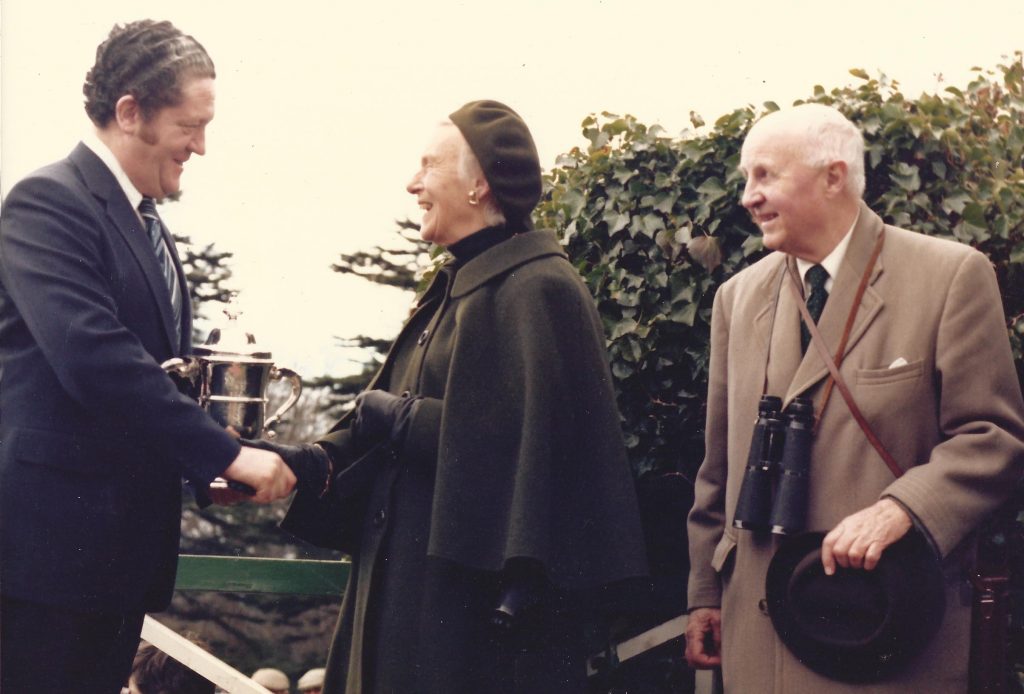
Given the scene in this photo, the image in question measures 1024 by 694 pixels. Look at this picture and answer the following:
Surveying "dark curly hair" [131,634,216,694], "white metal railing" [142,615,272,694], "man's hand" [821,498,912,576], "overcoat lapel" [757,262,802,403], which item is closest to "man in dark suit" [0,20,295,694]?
"white metal railing" [142,615,272,694]

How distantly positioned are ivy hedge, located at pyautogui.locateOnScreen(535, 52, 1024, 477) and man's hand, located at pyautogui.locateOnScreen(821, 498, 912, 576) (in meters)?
1.37

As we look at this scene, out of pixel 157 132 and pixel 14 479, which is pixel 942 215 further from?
pixel 14 479

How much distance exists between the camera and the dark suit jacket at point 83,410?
320 cm

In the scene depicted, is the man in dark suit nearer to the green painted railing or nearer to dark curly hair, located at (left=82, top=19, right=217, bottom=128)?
dark curly hair, located at (left=82, top=19, right=217, bottom=128)

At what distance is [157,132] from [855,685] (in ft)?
7.46

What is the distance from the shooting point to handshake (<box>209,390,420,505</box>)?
11.4 feet

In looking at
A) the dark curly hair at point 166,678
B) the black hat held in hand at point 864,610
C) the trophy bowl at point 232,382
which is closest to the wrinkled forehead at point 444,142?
the trophy bowl at point 232,382

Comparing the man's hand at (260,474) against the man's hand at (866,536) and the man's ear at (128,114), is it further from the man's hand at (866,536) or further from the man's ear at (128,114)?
the man's hand at (866,536)

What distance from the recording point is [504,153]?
3711 mm

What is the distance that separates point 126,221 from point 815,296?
5.96 feet

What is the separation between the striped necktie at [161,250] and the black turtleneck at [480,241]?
79cm

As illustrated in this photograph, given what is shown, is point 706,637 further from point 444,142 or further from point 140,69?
point 140,69

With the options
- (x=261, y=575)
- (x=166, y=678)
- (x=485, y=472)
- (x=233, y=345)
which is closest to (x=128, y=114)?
(x=233, y=345)

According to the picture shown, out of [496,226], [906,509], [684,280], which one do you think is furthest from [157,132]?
[906,509]
